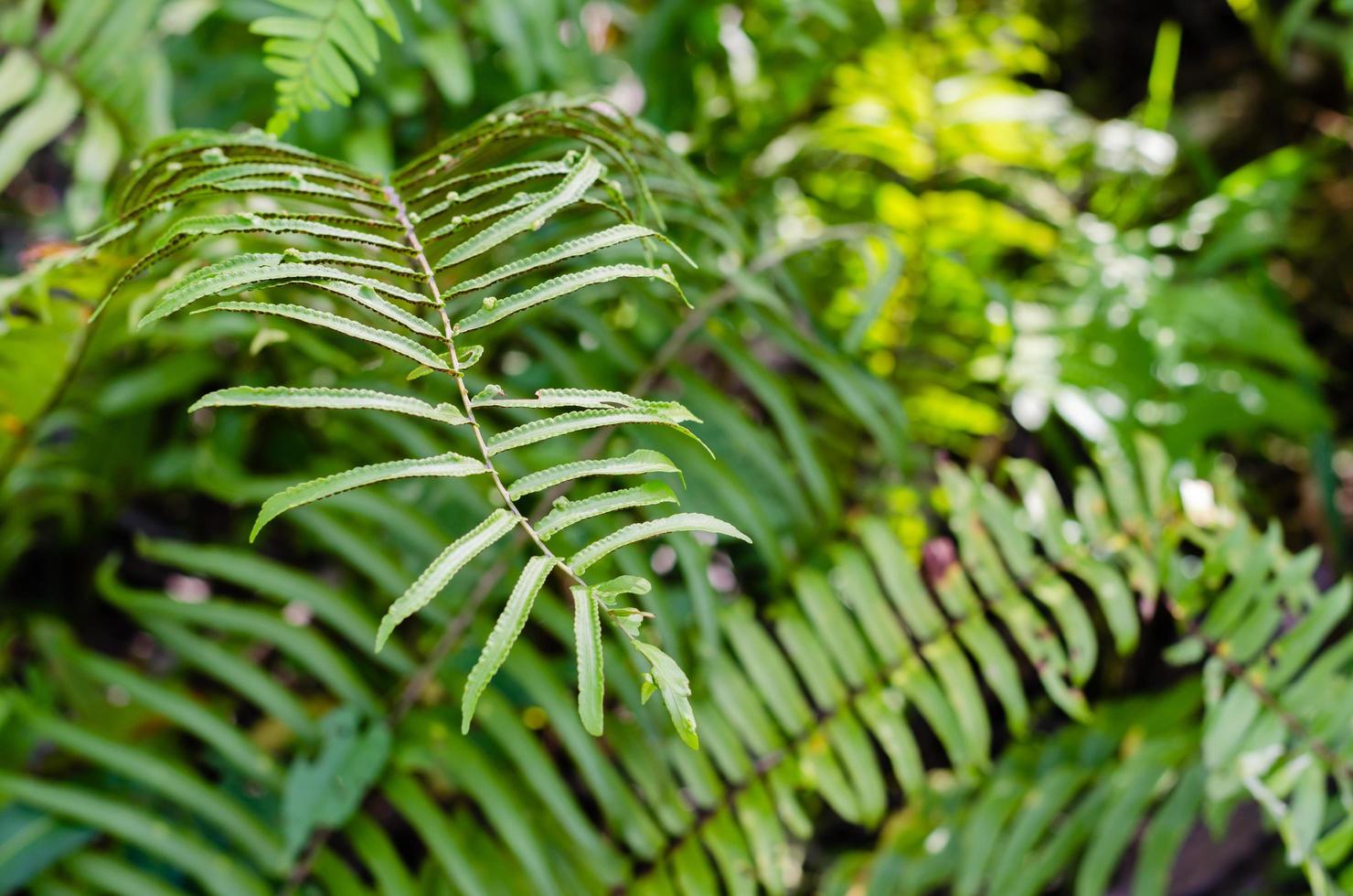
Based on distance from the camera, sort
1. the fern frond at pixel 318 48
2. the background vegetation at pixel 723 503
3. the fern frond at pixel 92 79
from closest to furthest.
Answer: the fern frond at pixel 318 48, the background vegetation at pixel 723 503, the fern frond at pixel 92 79

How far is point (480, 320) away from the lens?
0.59 metres

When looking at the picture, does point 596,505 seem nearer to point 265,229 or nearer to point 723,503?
point 265,229

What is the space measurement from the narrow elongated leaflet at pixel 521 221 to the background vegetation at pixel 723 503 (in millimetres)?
54

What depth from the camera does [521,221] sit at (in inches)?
24.4

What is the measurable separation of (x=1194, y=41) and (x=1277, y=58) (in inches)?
16.3

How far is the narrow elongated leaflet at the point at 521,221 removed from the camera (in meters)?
0.62

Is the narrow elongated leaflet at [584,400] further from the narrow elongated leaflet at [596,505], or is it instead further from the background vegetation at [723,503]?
the background vegetation at [723,503]

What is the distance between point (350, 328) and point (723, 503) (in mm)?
670

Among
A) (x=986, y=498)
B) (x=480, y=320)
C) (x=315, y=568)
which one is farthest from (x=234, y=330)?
(x=986, y=498)

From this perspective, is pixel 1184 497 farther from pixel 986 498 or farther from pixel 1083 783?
pixel 1083 783

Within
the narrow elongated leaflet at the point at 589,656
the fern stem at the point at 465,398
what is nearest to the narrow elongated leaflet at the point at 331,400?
the fern stem at the point at 465,398

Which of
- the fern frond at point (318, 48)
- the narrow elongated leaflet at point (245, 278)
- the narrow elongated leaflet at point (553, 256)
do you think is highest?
the fern frond at point (318, 48)

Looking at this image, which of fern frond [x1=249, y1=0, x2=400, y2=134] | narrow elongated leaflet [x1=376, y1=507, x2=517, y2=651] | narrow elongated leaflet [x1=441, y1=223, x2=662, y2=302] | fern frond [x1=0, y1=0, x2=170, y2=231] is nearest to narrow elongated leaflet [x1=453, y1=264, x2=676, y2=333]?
narrow elongated leaflet [x1=441, y1=223, x2=662, y2=302]

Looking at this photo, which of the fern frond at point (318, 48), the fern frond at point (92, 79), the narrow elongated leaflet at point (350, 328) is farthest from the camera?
the fern frond at point (92, 79)
